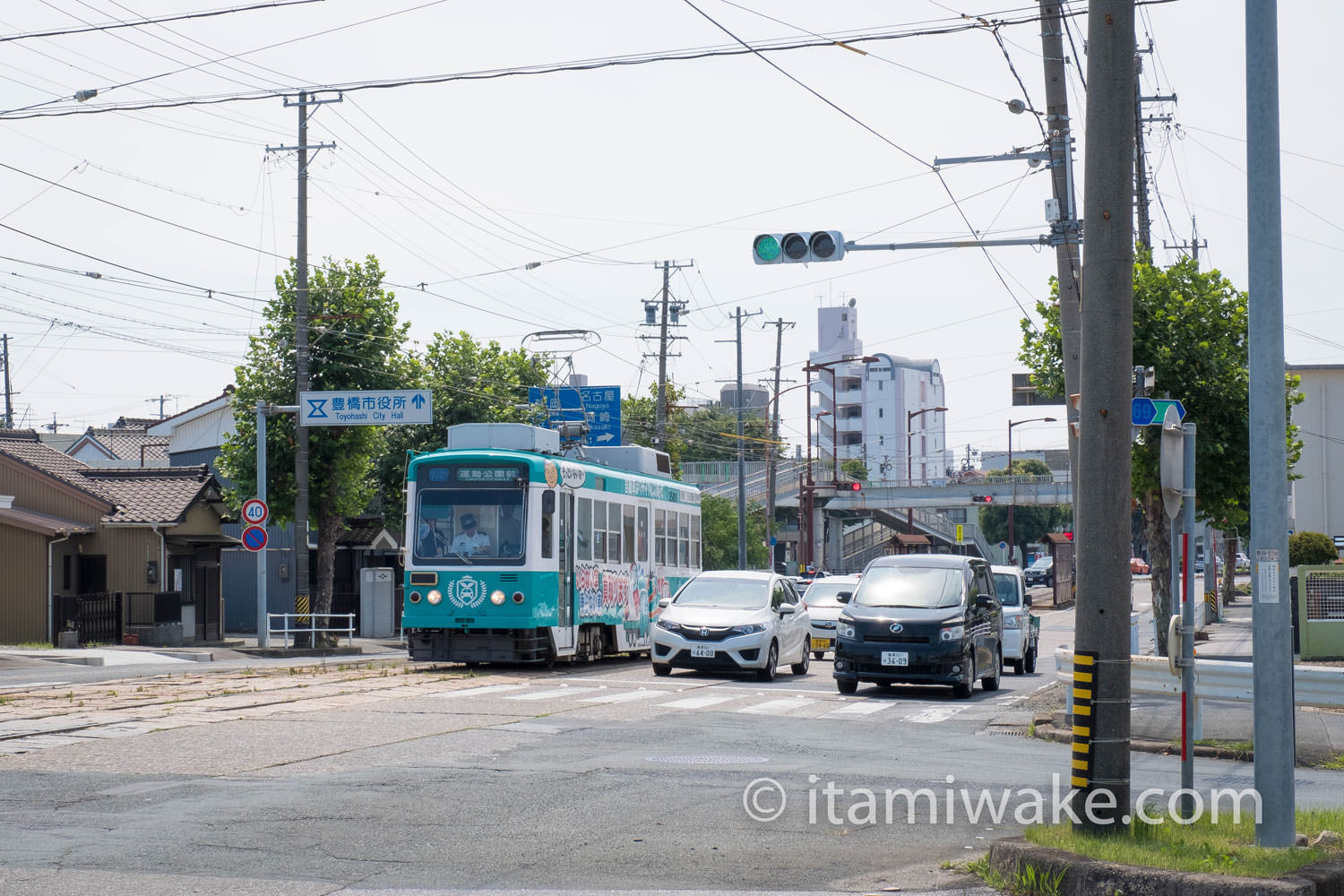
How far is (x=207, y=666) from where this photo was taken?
2531cm

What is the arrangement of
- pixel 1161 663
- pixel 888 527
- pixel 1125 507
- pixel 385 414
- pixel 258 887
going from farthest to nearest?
pixel 888 527
pixel 385 414
pixel 1161 663
pixel 1125 507
pixel 258 887

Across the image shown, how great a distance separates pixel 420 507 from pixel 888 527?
74180mm

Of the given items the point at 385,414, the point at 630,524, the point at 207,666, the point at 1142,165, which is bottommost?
the point at 207,666

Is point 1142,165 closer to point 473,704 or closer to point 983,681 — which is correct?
point 983,681

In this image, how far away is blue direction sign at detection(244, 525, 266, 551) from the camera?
31125 mm

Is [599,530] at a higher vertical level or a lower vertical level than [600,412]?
lower

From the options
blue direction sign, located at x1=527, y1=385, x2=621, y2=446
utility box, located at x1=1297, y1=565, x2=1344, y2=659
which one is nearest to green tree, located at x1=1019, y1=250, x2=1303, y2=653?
utility box, located at x1=1297, y1=565, x2=1344, y2=659

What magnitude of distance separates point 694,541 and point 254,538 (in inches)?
372

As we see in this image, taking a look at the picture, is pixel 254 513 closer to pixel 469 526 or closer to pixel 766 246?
pixel 469 526

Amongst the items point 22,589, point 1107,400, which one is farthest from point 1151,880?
point 22,589

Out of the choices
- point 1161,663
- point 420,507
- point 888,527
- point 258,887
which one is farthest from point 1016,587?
point 888,527

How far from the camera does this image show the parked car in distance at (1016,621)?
26.9 m

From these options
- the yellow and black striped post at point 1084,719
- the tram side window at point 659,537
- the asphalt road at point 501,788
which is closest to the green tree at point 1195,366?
the tram side window at point 659,537

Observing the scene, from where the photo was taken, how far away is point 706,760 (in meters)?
12.5
